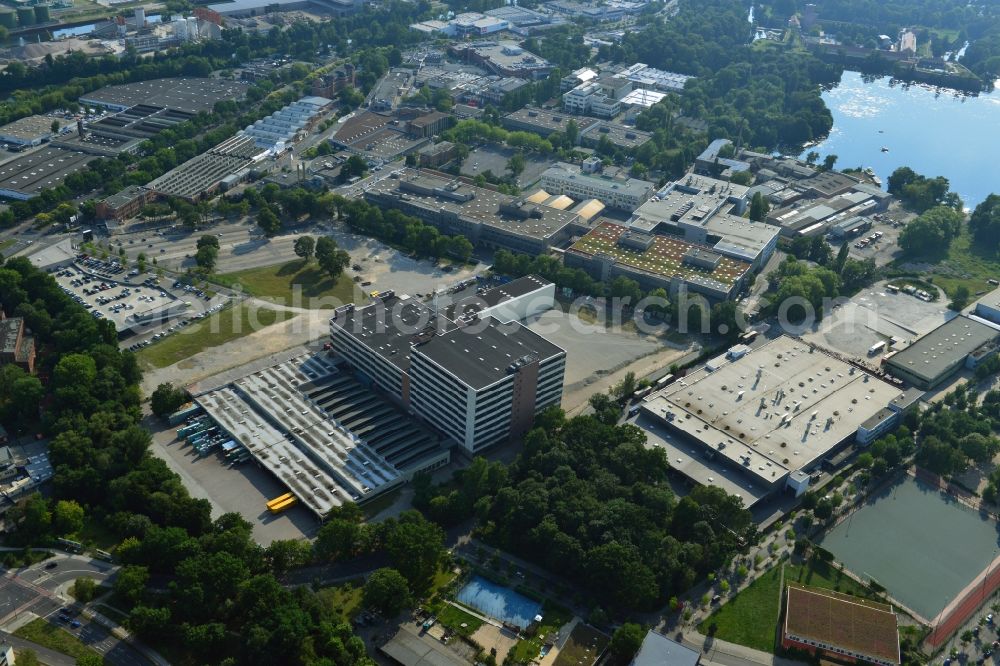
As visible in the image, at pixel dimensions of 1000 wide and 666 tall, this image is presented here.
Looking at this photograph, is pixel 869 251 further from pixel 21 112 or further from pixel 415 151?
pixel 21 112

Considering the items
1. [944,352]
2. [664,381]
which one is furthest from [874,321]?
[664,381]

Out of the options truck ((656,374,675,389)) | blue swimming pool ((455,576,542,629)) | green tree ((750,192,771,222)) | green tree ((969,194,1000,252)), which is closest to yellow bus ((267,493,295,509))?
blue swimming pool ((455,576,542,629))

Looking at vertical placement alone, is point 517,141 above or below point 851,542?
above

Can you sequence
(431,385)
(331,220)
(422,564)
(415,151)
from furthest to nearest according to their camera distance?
(415,151) → (331,220) → (431,385) → (422,564)

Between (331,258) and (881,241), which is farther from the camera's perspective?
(881,241)

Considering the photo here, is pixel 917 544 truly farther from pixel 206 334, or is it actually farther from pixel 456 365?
pixel 206 334

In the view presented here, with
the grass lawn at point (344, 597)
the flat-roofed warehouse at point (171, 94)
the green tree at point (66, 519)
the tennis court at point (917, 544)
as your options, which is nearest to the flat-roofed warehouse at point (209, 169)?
the flat-roofed warehouse at point (171, 94)

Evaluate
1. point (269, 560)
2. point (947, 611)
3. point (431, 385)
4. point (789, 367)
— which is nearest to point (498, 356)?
point (431, 385)

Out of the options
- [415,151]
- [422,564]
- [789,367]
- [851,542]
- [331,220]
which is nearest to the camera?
[422,564]
